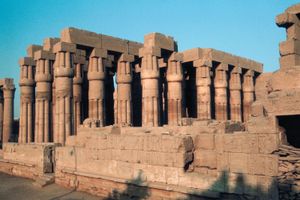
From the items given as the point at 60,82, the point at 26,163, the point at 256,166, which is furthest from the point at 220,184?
the point at 60,82

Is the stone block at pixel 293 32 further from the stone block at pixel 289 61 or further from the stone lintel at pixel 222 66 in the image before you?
the stone lintel at pixel 222 66

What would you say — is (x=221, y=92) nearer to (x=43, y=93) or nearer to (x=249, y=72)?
(x=249, y=72)

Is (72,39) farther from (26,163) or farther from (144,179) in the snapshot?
(144,179)

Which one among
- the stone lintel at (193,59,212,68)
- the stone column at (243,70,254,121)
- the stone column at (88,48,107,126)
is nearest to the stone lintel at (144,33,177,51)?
the stone lintel at (193,59,212,68)

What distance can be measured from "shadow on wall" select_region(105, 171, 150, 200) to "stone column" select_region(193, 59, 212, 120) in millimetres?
11078

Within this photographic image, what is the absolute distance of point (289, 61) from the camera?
9484 millimetres

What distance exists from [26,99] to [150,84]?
9.39 meters

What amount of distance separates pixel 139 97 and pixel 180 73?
549 cm

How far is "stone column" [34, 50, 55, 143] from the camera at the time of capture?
697 inches

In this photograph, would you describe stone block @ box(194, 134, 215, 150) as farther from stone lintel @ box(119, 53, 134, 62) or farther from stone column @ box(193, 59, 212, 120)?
stone column @ box(193, 59, 212, 120)

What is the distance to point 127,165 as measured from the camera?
9539mm

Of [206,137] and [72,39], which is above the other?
[72,39]

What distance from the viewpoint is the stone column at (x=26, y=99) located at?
20.3 metres

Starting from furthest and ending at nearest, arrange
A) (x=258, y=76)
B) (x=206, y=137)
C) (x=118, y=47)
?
(x=258, y=76) → (x=118, y=47) → (x=206, y=137)
